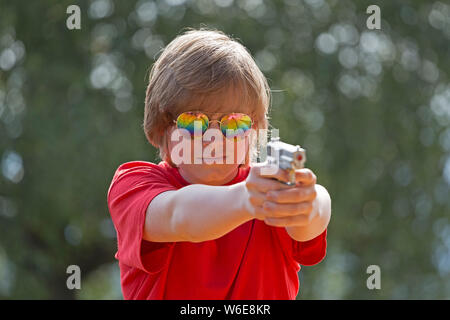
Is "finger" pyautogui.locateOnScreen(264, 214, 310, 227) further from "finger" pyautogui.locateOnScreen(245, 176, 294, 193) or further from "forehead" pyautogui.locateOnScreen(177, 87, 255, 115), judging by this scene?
"forehead" pyautogui.locateOnScreen(177, 87, 255, 115)

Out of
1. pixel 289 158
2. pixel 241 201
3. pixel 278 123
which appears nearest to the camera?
pixel 289 158

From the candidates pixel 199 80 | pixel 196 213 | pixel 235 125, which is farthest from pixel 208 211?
pixel 199 80

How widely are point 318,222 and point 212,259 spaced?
0.31 meters

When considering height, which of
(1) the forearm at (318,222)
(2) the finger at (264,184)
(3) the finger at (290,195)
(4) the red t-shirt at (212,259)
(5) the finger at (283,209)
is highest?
(2) the finger at (264,184)

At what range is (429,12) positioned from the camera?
6523mm

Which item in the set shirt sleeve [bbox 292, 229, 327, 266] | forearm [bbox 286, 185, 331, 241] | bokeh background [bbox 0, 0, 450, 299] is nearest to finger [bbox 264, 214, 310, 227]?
forearm [bbox 286, 185, 331, 241]

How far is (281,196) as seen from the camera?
1.20 m

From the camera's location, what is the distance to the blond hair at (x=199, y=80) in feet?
5.17

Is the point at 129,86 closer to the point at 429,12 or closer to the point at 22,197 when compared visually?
the point at 22,197

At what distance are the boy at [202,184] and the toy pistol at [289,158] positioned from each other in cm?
24

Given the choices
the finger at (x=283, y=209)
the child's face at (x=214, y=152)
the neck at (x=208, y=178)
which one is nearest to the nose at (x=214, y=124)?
the child's face at (x=214, y=152)

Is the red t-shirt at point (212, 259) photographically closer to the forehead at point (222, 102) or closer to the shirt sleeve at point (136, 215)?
the shirt sleeve at point (136, 215)

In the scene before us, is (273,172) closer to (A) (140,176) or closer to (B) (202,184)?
(B) (202,184)

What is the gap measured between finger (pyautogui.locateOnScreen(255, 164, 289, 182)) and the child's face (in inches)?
12.7
